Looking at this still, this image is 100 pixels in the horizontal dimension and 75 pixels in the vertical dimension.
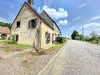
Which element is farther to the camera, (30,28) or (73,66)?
(30,28)

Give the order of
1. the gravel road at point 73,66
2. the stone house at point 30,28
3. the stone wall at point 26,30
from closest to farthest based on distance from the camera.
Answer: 1. the gravel road at point 73,66
2. the stone house at point 30,28
3. the stone wall at point 26,30

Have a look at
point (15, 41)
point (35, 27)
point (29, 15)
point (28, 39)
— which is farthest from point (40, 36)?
point (15, 41)

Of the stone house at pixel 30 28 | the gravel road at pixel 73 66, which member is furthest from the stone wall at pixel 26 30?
the gravel road at pixel 73 66

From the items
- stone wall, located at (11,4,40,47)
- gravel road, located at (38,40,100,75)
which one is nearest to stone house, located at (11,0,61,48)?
stone wall, located at (11,4,40,47)

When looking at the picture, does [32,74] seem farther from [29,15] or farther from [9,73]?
[29,15]

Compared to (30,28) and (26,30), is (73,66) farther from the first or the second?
(26,30)

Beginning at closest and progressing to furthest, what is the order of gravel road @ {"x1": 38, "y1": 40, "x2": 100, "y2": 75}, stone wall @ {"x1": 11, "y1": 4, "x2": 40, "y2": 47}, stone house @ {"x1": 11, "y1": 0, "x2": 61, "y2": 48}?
gravel road @ {"x1": 38, "y1": 40, "x2": 100, "y2": 75} → stone house @ {"x1": 11, "y1": 0, "x2": 61, "y2": 48} → stone wall @ {"x1": 11, "y1": 4, "x2": 40, "y2": 47}

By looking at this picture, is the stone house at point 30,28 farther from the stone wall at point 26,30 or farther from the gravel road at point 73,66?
the gravel road at point 73,66

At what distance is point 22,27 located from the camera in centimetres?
881

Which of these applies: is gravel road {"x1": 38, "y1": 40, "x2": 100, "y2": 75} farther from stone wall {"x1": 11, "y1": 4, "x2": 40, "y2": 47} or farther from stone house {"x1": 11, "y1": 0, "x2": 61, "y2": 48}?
stone wall {"x1": 11, "y1": 4, "x2": 40, "y2": 47}

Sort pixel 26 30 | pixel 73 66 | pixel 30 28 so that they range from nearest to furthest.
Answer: pixel 73 66 < pixel 30 28 < pixel 26 30

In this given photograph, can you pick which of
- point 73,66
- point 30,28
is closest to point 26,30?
point 30,28

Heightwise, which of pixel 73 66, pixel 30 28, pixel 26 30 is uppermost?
pixel 30 28


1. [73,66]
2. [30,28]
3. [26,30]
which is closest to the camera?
[73,66]
